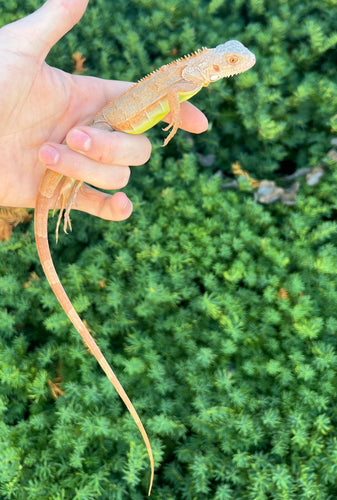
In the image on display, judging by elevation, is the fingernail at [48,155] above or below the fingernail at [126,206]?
above

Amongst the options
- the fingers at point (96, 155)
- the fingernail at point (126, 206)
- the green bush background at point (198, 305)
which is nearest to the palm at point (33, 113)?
the fingers at point (96, 155)

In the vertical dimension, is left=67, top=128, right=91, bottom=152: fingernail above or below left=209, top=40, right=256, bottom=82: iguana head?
below

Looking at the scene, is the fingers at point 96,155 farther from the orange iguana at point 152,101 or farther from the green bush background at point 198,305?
the green bush background at point 198,305

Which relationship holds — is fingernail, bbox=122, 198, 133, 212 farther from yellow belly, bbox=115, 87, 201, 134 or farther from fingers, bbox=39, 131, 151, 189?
yellow belly, bbox=115, 87, 201, 134

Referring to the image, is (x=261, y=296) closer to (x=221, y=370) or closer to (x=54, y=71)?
(x=221, y=370)

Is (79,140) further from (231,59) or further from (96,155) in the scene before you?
(231,59)

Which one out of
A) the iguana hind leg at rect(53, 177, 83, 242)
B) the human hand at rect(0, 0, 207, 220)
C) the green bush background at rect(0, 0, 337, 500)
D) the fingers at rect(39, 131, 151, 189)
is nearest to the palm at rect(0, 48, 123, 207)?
the human hand at rect(0, 0, 207, 220)

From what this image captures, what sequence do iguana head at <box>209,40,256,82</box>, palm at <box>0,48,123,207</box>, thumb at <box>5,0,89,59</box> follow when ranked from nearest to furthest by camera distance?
1. iguana head at <box>209,40,256,82</box>
2. thumb at <box>5,0,89,59</box>
3. palm at <box>0,48,123,207</box>
